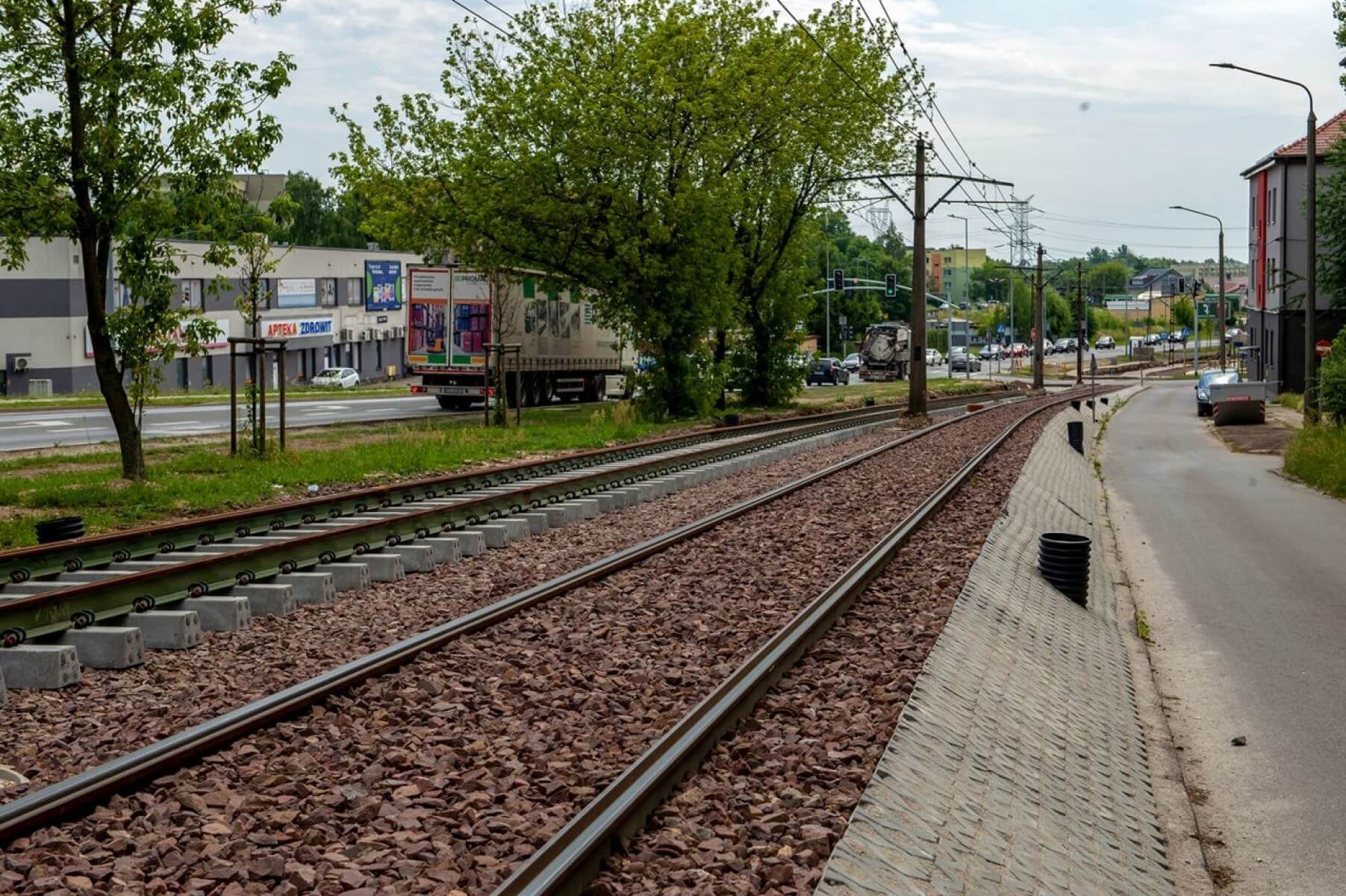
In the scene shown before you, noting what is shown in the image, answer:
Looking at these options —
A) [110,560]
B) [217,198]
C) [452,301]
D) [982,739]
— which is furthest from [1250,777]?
[452,301]

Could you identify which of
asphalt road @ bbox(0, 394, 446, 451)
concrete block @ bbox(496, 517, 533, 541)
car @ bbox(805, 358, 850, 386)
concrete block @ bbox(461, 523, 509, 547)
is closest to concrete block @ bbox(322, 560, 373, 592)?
concrete block @ bbox(461, 523, 509, 547)

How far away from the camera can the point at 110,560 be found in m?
12.1

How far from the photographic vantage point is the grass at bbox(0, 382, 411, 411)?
4144 centimetres

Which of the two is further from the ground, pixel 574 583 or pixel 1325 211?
pixel 1325 211

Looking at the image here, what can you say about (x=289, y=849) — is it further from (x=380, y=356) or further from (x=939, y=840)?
(x=380, y=356)

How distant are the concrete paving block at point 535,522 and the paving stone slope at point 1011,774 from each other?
16.1 ft

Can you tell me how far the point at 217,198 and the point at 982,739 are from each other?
45.8 feet

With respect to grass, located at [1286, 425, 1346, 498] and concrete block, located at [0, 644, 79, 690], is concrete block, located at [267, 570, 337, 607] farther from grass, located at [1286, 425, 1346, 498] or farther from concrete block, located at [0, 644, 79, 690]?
grass, located at [1286, 425, 1346, 498]

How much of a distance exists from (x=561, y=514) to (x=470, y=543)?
2.73 metres

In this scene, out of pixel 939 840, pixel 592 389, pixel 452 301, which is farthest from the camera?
pixel 592 389

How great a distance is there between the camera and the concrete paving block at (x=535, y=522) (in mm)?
15625

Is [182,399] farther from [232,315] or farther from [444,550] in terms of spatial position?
[444,550]

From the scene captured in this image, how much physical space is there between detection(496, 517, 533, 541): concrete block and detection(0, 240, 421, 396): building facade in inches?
1107

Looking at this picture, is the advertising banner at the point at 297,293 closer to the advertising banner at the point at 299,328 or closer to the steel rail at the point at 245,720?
the advertising banner at the point at 299,328
